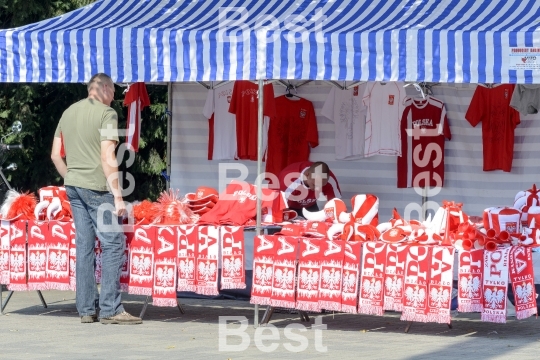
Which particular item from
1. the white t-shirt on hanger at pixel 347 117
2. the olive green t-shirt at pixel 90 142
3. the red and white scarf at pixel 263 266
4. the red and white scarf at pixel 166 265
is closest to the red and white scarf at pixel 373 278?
the red and white scarf at pixel 263 266

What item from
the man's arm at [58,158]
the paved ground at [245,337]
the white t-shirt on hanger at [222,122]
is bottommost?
the paved ground at [245,337]

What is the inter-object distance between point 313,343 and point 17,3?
21.2 feet

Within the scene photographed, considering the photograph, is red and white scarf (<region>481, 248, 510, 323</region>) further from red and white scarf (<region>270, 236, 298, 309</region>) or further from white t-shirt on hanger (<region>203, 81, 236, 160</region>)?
white t-shirt on hanger (<region>203, 81, 236, 160</region>)

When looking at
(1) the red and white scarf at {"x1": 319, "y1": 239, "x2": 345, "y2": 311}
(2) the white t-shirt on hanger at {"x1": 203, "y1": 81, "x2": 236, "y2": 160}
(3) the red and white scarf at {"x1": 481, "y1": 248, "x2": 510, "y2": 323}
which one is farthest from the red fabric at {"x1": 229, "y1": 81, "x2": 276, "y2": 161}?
(3) the red and white scarf at {"x1": 481, "y1": 248, "x2": 510, "y2": 323}

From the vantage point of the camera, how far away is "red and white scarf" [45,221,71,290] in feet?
28.6

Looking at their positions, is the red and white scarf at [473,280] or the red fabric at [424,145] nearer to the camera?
the red and white scarf at [473,280]

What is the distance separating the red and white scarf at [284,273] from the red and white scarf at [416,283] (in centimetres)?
87

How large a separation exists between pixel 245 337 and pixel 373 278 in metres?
1.02

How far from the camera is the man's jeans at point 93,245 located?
324 inches

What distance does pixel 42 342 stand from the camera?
7.50 m

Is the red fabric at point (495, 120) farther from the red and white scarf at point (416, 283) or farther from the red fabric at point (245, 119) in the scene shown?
the red and white scarf at point (416, 283)

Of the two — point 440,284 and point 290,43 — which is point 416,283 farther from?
point 290,43

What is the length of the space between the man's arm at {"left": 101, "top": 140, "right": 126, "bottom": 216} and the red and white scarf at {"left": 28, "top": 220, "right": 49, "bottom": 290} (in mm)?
948

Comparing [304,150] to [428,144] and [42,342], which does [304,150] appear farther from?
[42,342]
